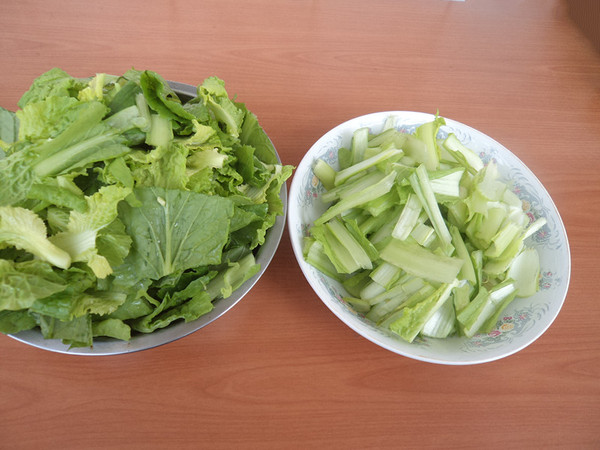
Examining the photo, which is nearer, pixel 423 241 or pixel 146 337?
pixel 146 337

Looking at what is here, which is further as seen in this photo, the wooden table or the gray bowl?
the wooden table

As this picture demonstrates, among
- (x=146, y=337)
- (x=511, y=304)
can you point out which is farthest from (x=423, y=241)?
(x=146, y=337)

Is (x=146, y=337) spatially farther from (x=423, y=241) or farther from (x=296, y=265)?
(x=423, y=241)

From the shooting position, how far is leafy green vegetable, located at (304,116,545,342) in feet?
2.82

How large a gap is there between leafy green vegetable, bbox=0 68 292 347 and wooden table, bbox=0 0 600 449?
0.16m

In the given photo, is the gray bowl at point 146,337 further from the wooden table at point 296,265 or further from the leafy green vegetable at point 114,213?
the wooden table at point 296,265

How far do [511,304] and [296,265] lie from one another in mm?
484

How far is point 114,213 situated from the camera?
67cm

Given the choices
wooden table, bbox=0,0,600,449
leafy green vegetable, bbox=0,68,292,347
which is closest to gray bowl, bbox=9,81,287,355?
leafy green vegetable, bbox=0,68,292,347

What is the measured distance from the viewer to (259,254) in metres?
0.82

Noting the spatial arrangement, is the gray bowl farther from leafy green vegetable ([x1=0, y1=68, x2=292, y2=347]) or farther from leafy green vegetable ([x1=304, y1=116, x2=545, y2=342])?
leafy green vegetable ([x1=304, y1=116, x2=545, y2=342])

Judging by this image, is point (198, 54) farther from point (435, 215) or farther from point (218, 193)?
point (435, 215)

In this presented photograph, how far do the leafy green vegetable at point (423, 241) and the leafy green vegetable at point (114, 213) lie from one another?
0.64ft

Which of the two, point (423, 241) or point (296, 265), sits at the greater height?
point (423, 241)
